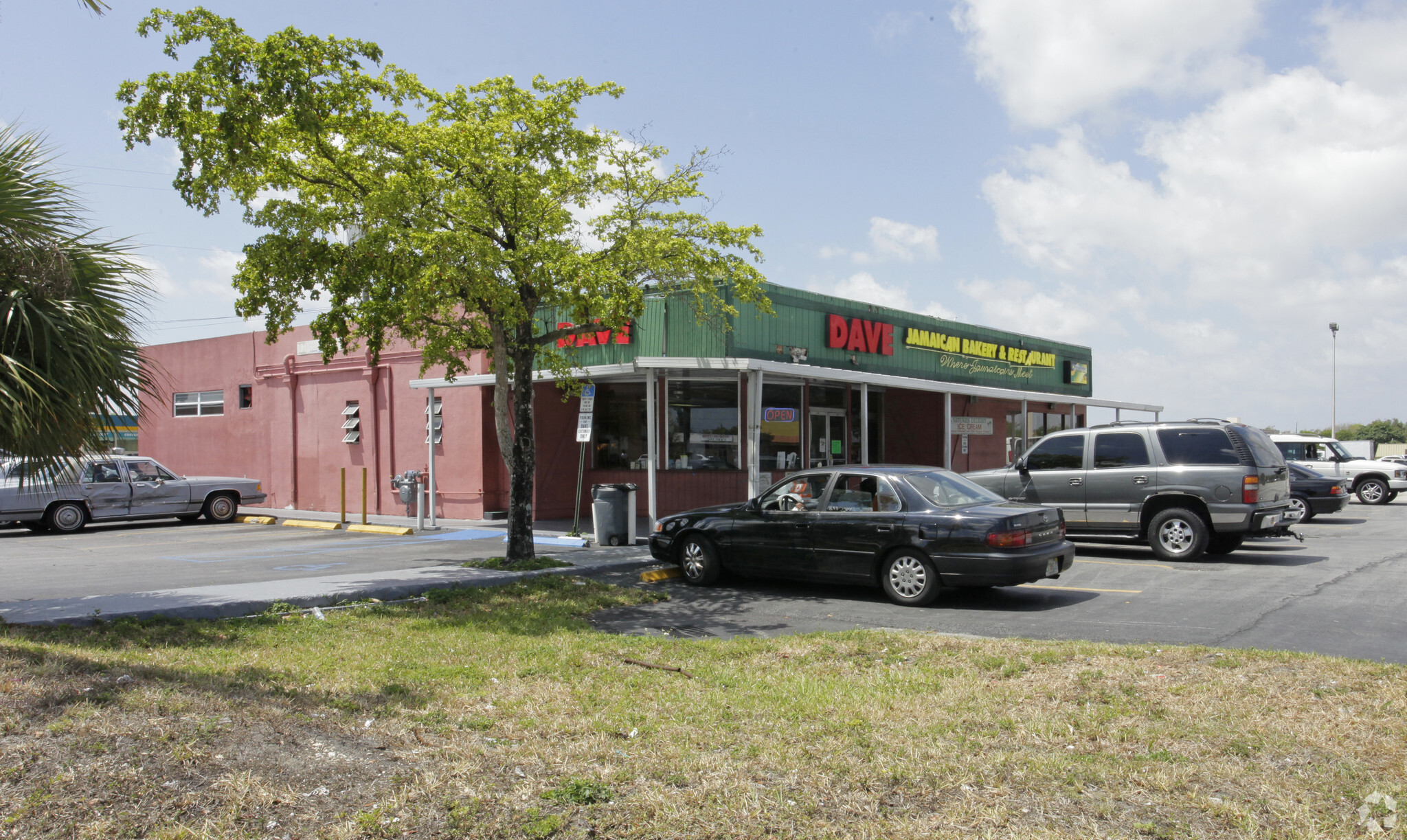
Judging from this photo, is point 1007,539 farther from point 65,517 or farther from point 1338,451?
point 1338,451

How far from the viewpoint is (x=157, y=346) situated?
88.2ft

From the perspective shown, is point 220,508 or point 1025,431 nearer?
point 220,508

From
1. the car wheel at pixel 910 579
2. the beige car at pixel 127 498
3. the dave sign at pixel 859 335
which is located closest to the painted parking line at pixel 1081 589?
the car wheel at pixel 910 579

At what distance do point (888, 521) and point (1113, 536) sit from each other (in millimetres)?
5627

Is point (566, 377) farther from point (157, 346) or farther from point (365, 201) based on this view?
point (157, 346)

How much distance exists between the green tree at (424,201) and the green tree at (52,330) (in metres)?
3.16

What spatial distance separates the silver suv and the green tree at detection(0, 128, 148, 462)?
10.4 meters

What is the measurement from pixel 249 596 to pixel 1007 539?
7321mm

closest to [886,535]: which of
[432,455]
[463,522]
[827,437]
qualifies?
[827,437]

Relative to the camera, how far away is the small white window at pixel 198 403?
25.6 metres

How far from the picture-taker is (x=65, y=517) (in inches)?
773

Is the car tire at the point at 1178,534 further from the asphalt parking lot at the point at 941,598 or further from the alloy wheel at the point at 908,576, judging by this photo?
the alloy wheel at the point at 908,576

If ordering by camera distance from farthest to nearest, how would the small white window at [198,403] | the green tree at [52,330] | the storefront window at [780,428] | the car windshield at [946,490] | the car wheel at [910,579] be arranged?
the small white window at [198,403], the storefront window at [780,428], the car windshield at [946,490], the car wheel at [910,579], the green tree at [52,330]

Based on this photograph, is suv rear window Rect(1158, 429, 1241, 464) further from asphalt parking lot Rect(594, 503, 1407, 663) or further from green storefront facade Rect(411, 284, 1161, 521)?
green storefront facade Rect(411, 284, 1161, 521)
